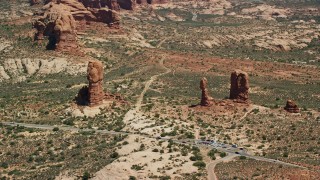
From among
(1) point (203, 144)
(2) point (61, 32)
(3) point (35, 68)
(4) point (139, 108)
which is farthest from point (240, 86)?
(3) point (35, 68)

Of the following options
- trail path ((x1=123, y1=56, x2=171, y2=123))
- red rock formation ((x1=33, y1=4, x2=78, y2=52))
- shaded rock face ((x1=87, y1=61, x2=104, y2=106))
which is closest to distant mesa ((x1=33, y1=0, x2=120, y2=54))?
red rock formation ((x1=33, y1=4, x2=78, y2=52))

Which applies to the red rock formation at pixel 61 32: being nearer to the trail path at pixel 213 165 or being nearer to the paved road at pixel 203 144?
the paved road at pixel 203 144

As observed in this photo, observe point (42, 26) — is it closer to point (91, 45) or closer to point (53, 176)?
point (91, 45)

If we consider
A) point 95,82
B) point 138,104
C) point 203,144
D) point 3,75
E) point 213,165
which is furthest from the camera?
point 3,75

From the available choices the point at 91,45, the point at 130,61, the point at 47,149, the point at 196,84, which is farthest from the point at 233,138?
the point at 91,45

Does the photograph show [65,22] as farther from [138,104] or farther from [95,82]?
[95,82]

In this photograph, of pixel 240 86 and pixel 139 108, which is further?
pixel 139 108

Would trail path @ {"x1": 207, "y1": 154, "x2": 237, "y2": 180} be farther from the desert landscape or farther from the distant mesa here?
the distant mesa
